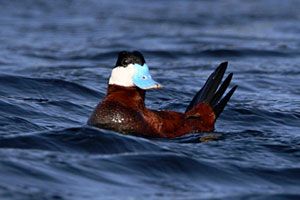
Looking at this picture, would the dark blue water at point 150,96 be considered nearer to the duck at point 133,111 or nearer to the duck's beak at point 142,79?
the duck at point 133,111

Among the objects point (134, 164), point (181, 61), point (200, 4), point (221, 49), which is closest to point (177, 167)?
point (134, 164)

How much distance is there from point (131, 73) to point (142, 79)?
0.11 metres

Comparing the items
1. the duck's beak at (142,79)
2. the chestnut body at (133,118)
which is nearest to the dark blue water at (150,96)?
the chestnut body at (133,118)

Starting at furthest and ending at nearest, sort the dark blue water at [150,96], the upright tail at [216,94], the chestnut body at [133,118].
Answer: the upright tail at [216,94]
the chestnut body at [133,118]
the dark blue water at [150,96]

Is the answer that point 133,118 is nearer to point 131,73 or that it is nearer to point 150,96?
point 131,73

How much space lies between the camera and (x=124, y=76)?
29.0 feet

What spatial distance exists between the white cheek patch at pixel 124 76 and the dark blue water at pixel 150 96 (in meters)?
0.48

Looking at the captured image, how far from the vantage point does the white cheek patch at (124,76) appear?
8.82 metres

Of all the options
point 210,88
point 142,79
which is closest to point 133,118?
point 142,79

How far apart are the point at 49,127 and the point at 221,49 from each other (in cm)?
741

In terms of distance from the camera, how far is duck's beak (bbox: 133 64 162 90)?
28.7 ft

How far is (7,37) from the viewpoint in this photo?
17.7 m

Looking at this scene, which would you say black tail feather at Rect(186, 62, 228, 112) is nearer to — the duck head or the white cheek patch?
the duck head

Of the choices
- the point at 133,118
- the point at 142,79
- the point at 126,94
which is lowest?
the point at 133,118
